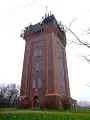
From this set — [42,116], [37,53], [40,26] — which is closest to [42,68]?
[37,53]

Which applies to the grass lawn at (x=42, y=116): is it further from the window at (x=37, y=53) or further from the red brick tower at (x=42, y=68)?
the window at (x=37, y=53)

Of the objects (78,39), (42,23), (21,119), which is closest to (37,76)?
(42,23)

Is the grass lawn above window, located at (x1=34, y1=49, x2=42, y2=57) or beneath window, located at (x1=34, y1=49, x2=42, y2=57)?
beneath

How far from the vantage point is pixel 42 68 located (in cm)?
3241

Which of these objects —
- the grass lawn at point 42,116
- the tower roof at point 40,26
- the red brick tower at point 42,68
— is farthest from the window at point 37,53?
the grass lawn at point 42,116

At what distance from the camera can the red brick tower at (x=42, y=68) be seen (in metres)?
29.8

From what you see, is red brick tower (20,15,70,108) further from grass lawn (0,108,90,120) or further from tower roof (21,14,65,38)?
grass lawn (0,108,90,120)

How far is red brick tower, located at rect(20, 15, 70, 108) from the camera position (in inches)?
1174

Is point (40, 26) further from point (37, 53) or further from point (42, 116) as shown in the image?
point (42, 116)

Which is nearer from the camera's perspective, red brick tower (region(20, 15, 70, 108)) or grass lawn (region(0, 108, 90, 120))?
grass lawn (region(0, 108, 90, 120))

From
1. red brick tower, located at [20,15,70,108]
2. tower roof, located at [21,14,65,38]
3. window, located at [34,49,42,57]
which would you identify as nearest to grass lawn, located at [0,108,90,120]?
red brick tower, located at [20,15,70,108]

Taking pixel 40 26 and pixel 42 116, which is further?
pixel 40 26

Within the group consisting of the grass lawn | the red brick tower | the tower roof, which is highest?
the tower roof

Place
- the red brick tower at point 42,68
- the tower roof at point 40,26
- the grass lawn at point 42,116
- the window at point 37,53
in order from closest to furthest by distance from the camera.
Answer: the grass lawn at point 42,116 < the red brick tower at point 42,68 < the window at point 37,53 < the tower roof at point 40,26
